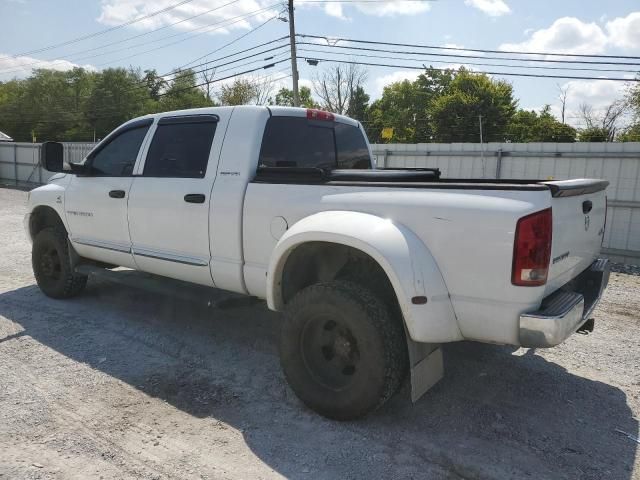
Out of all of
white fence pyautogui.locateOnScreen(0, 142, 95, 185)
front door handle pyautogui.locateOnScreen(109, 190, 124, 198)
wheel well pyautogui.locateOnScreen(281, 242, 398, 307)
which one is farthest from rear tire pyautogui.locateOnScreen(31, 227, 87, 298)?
white fence pyautogui.locateOnScreen(0, 142, 95, 185)

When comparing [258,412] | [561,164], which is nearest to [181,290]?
[258,412]

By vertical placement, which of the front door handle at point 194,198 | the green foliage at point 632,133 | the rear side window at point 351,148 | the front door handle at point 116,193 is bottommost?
the front door handle at point 116,193

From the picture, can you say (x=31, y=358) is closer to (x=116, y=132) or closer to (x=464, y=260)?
(x=116, y=132)

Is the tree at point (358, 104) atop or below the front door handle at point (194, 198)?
atop

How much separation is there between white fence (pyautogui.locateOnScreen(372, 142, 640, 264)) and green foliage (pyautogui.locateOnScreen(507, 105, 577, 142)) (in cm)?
3660

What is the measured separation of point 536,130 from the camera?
47.9m

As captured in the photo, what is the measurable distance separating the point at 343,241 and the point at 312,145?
1.60m

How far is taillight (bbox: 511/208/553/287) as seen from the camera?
2.47 m

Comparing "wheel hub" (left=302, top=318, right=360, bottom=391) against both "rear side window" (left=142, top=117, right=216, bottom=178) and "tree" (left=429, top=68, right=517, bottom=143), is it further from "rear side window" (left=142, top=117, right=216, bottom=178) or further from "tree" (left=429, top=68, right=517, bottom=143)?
"tree" (left=429, top=68, right=517, bottom=143)

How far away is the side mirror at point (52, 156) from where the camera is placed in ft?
16.2

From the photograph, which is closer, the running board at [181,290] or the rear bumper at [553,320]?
the rear bumper at [553,320]

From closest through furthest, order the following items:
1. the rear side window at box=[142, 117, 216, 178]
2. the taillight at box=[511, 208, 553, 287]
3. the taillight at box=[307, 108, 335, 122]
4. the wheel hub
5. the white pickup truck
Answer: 1. the taillight at box=[511, 208, 553, 287]
2. the white pickup truck
3. the wheel hub
4. the rear side window at box=[142, 117, 216, 178]
5. the taillight at box=[307, 108, 335, 122]

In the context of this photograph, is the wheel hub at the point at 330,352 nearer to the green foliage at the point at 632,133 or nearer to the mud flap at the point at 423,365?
the mud flap at the point at 423,365

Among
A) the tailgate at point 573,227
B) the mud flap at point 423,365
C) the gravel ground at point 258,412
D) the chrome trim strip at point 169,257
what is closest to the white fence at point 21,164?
the chrome trim strip at point 169,257
